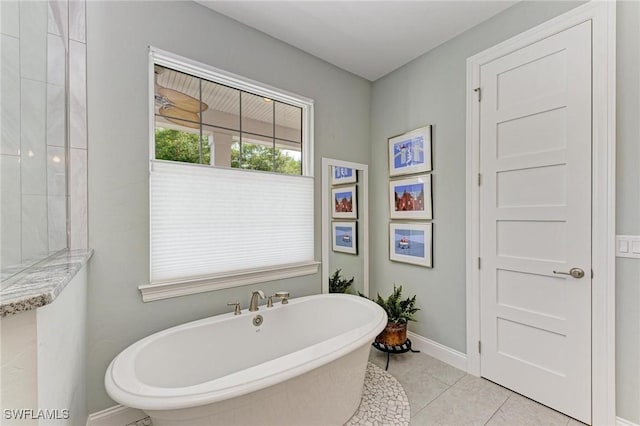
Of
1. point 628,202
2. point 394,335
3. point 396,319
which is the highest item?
point 628,202

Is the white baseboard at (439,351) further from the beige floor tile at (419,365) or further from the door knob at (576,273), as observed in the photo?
the door knob at (576,273)

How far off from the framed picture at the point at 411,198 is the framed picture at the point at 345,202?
386mm

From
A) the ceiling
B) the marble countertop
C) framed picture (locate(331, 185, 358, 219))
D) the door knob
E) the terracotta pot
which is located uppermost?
the ceiling

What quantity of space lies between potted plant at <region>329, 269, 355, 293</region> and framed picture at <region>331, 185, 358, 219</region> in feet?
1.96

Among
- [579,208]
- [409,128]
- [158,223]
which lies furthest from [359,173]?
[158,223]

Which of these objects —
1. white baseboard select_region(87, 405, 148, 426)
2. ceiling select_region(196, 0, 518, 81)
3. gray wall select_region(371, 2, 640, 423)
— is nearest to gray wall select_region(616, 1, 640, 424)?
gray wall select_region(371, 2, 640, 423)

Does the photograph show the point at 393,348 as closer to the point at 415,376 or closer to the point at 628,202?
the point at 415,376

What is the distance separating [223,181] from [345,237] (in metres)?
1.41

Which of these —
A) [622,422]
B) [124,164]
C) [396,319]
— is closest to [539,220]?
[622,422]

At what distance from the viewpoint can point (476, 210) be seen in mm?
2180

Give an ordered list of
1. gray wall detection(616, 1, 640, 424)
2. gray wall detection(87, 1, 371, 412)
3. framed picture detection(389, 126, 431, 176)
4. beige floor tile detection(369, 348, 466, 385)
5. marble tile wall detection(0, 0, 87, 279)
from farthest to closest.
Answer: framed picture detection(389, 126, 431, 176) < beige floor tile detection(369, 348, 466, 385) < gray wall detection(87, 1, 371, 412) < gray wall detection(616, 1, 640, 424) < marble tile wall detection(0, 0, 87, 279)

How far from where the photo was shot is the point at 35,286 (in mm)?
748

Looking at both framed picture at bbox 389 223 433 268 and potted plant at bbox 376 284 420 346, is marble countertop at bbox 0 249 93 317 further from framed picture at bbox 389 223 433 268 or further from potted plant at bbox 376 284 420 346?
framed picture at bbox 389 223 433 268

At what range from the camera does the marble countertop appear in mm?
639
